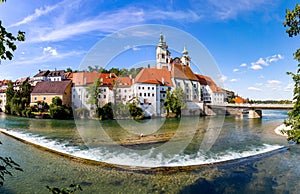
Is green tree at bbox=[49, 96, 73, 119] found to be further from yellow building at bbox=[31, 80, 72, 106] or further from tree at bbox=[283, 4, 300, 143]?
tree at bbox=[283, 4, 300, 143]

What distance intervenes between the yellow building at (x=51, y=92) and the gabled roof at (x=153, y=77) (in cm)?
1704

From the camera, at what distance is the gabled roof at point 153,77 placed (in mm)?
46181

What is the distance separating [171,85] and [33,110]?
33544mm

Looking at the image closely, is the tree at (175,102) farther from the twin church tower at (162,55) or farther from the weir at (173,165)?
the weir at (173,165)

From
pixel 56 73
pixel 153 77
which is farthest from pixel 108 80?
pixel 56 73

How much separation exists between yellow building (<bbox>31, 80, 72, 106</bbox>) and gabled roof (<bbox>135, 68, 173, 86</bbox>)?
17.0m

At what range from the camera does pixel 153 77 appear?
50000mm

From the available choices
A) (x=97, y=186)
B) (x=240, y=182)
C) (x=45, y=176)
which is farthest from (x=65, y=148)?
(x=240, y=182)

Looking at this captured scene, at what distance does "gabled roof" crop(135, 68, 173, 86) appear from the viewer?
46181 millimetres

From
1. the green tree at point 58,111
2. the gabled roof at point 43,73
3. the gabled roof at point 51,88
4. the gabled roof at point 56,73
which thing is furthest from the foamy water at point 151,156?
the gabled roof at point 43,73

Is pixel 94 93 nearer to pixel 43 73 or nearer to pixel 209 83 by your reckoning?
pixel 43 73

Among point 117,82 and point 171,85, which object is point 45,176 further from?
point 171,85

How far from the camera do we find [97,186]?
867cm

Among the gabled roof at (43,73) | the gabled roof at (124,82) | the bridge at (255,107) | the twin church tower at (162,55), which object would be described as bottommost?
the bridge at (255,107)
